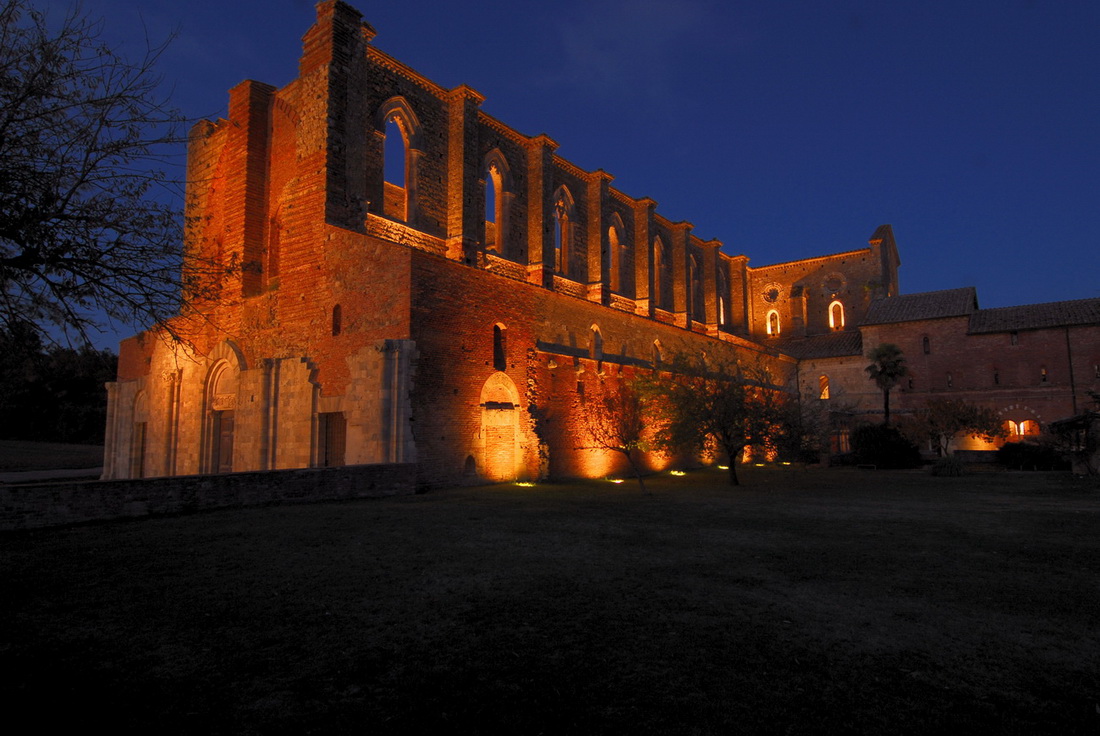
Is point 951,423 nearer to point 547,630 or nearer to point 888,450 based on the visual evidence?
point 888,450

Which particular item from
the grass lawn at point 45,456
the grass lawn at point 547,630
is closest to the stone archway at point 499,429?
the grass lawn at point 547,630

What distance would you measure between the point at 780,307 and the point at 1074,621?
145ft

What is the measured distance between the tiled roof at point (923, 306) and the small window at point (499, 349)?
96.6 feet

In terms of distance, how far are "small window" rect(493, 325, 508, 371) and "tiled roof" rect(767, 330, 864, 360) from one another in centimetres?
2881

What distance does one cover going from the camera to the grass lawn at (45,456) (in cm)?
3028

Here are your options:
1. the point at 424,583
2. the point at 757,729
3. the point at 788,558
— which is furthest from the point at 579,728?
the point at 788,558

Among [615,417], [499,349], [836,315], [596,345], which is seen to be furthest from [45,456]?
[836,315]

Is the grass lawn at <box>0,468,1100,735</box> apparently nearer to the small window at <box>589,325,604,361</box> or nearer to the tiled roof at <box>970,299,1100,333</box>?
the small window at <box>589,325,604,361</box>

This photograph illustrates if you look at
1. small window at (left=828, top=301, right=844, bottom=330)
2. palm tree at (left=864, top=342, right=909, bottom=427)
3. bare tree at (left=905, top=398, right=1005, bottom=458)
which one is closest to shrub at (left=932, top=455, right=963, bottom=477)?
bare tree at (left=905, top=398, right=1005, bottom=458)

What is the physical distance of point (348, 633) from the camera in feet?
15.5

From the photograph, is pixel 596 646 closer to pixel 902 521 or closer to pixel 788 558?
pixel 788 558

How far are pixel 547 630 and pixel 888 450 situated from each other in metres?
29.6

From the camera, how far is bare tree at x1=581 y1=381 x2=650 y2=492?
2011 centimetres

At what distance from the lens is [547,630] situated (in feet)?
15.7
